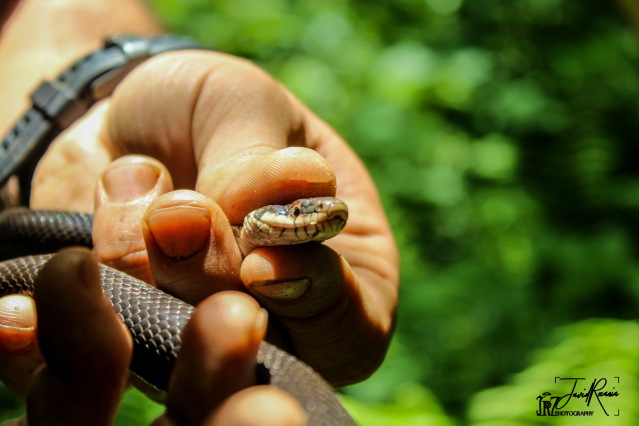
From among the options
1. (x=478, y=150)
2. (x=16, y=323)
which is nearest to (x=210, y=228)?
(x=16, y=323)

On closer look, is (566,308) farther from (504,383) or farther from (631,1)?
(631,1)

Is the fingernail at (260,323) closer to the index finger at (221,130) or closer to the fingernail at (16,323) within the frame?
the index finger at (221,130)

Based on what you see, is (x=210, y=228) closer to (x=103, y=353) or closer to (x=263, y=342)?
(x=263, y=342)

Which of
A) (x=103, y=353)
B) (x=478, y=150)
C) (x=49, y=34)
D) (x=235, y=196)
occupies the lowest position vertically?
(x=103, y=353)

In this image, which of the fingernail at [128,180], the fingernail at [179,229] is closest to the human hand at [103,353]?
the fingernail at [179,229]

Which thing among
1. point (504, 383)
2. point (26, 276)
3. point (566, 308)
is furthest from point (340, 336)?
point (566, 308)

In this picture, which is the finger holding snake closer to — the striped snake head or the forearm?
the striped snake head
